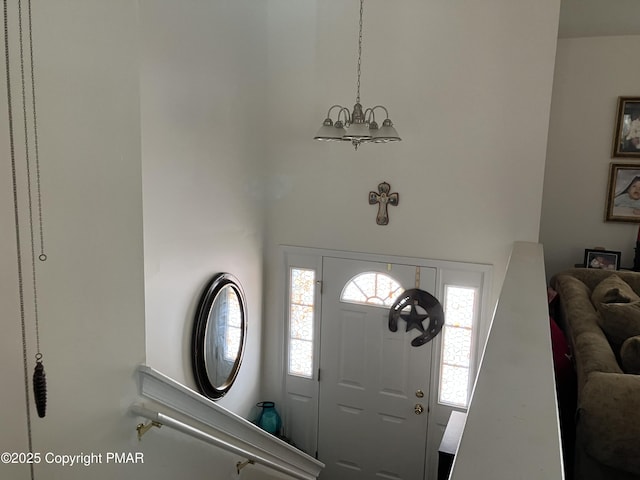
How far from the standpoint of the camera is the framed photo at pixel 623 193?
14.6ft

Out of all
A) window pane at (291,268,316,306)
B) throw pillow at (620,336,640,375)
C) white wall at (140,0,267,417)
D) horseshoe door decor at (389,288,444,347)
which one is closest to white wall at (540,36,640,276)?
horseshoe door decor at (389,288,444,347)

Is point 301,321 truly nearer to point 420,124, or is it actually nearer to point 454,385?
point 454,385

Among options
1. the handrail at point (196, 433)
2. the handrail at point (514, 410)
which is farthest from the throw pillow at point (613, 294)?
the handrail at point (196, 433)

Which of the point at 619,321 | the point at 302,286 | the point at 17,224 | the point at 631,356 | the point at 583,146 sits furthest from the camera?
the point at 583,146

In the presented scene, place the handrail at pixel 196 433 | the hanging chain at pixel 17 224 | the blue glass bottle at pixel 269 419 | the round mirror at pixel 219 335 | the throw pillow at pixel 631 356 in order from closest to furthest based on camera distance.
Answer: the hanging chain at pixel 17 224
the handrail at pixel 196 433
the throw pillow at pixel 631 356
the round mirror at pixel 219 335
the blue glass bottle at pixel 269 419

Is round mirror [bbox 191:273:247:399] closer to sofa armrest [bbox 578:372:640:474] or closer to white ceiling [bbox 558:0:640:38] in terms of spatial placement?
sofa armrest [bbox 578:372:640:474]

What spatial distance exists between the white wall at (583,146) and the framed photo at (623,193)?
60 millimetres

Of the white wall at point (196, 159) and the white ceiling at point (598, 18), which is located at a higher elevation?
the white ceiling at point (598, 18)

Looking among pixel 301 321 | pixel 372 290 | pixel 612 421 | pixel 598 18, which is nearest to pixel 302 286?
pixel 301 321

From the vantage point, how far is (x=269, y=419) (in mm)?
4156

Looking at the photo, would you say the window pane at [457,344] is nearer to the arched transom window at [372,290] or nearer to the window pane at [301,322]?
the arched transom window at [372,290]

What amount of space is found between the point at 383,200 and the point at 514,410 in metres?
3.05

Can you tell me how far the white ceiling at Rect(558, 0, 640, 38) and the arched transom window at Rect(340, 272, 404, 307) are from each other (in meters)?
2.48

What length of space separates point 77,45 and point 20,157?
1.05ft
